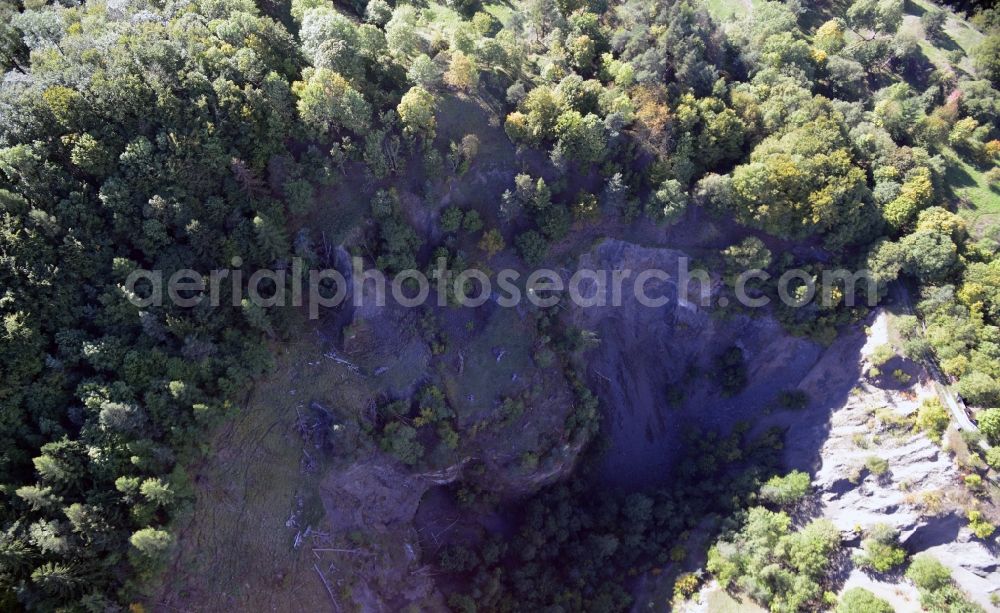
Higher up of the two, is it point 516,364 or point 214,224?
point 214,224

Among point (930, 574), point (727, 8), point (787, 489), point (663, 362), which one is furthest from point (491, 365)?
point (727, 8)

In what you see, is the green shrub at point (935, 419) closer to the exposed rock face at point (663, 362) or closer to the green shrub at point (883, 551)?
the green shrub at point (883, 551)

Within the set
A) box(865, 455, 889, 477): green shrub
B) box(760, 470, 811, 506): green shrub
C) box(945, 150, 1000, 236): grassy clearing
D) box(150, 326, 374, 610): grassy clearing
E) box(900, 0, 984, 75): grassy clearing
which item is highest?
box(900, 0, 984, 75): grassy clearing

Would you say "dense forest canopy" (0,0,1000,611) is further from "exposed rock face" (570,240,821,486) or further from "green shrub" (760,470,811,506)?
"exposed rock face" (570,240,821,486)

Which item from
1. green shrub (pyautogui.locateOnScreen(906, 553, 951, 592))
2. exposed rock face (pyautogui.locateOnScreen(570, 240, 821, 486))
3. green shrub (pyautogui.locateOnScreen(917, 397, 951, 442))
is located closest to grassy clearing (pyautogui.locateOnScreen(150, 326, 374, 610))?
exposed rock face (pyautogui.locateOnScreen(570, 240, 821, 486))

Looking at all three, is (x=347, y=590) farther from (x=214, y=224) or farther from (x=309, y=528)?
(x=214, y=224)

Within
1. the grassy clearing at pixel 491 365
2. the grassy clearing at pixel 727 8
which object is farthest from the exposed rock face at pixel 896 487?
the grassy clearing at pixel 727 8

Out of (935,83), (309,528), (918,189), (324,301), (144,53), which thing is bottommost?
(309,528)

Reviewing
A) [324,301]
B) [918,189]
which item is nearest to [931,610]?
[918,189]
